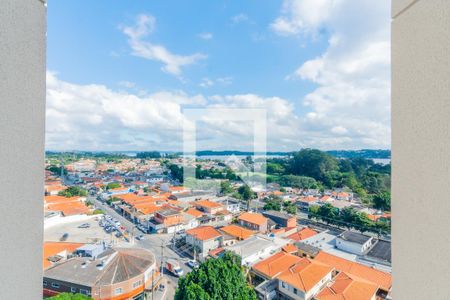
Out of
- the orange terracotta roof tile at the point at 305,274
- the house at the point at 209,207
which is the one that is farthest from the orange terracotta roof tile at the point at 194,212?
the orange terracotta roof tile at the point at 305,274

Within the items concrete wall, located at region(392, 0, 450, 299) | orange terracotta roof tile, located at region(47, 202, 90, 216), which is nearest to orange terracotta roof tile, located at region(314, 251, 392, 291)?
concrete wall, located at region(392, 0, 450, 299)

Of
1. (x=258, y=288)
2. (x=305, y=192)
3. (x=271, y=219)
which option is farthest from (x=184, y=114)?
(x=305, y=192)

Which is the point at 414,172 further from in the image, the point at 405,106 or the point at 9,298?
the point at 9,298

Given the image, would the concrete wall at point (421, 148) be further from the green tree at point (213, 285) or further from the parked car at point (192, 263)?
the parked car at point (192, 263)

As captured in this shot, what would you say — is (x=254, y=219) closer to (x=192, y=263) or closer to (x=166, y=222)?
(x=166, y=222)

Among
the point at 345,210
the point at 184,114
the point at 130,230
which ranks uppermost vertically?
the point at 184,114

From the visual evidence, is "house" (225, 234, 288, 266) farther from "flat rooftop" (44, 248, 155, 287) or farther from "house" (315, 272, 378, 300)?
"flat rooftop" (44, 248, 155, 287)
